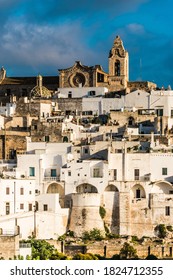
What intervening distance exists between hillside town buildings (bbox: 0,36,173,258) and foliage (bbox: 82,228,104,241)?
1.11 ft

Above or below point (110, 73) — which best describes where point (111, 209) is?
below

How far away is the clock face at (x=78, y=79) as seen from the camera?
7088cm

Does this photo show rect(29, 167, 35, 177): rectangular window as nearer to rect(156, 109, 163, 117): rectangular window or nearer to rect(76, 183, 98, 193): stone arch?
rect(76, 183, 98, 193): stone arch

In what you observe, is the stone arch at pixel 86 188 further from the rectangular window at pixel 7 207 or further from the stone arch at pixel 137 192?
the rectangular window at pixel 7 207

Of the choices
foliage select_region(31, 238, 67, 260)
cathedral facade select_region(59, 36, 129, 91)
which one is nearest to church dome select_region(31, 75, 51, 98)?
cathedral facade select_region(59, 36, 129, 91)

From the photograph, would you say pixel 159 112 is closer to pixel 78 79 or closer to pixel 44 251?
pixel 78 79

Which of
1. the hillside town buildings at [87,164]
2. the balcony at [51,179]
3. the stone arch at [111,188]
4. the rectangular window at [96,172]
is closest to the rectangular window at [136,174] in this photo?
the hillside town buildings at [87,164]

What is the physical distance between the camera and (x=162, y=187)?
2190 inches

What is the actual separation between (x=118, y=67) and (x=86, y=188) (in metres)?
18.0

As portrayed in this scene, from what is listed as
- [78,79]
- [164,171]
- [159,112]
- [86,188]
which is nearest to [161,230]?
[164,171]

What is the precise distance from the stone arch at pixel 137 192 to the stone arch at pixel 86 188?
2.32m
